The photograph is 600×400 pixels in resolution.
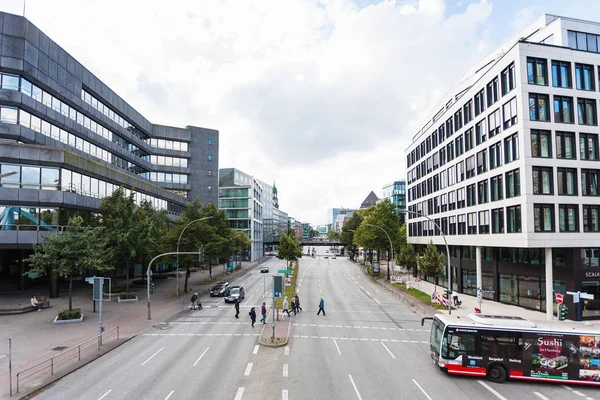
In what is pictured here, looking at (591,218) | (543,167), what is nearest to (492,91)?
(543,167)

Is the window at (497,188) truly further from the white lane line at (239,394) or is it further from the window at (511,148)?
the white lane line at (239,394)

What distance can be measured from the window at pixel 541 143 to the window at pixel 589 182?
3.74m

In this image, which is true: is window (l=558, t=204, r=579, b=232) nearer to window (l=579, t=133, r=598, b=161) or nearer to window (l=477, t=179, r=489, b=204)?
window (l=579, t=133, r=598, b=161)

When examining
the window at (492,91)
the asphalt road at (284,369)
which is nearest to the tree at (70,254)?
the asphalt road at (284,369)

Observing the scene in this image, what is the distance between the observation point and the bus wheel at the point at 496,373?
56.0 feet

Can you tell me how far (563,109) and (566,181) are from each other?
21.3ft

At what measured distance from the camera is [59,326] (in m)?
27.6

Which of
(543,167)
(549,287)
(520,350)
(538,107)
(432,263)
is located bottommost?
(520,350)

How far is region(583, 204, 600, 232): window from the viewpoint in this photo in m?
31.8

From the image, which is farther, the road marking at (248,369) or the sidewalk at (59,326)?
the sidewalk at (59,326)

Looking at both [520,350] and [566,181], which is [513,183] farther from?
[520,350]

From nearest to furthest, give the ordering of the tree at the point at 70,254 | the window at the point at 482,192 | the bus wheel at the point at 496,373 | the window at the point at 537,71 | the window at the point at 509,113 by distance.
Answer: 1. the bus wheel at the point at 496,373
2. the tree at the point at 70,254
3. the window at the point at 537,71
4. the window at the point at 509,113
5. the window at the point at 482,192

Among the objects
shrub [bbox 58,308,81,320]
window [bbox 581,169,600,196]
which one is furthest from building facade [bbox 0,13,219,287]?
window [bbox 581,169,600,196]

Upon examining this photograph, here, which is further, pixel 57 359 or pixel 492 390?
pixel 57 359
